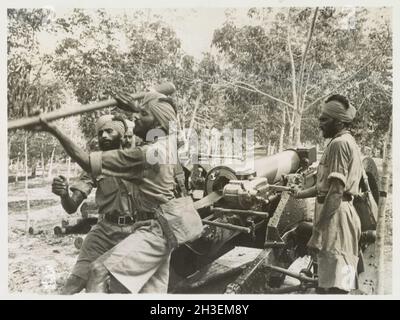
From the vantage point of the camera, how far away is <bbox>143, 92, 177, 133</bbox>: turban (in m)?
5.01

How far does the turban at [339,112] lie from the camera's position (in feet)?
16.6

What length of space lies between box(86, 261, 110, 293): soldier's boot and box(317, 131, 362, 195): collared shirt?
2022 mm

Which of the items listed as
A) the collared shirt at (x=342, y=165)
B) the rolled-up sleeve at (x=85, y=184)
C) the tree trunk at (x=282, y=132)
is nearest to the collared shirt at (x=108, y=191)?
the rolled-up sleeve at (x=85, y=184)

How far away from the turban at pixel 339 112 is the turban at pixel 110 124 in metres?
1.86

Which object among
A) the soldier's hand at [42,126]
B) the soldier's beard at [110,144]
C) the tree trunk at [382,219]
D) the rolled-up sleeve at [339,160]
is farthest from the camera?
the tree trunk at [382,219]

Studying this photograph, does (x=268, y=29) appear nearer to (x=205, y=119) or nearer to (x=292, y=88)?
(x=292, y=88)

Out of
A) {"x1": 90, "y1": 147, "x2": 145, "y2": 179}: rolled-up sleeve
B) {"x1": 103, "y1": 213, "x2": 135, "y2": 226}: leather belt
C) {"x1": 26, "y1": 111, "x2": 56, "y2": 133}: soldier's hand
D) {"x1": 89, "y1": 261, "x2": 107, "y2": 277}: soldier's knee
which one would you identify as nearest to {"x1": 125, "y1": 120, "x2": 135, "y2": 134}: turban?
{"x1": 90, "y1": 147, "x2": 145, "y2": 179}: rolled-up sleeve

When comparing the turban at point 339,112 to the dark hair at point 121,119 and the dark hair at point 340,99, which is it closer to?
the dark hair at point 340,99

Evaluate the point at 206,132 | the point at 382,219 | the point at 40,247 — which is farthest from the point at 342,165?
the point at 40,247

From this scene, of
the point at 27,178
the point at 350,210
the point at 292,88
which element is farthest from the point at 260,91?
the point at 27,178

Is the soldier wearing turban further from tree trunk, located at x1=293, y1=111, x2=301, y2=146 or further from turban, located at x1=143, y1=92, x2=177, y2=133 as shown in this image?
turban, located at x1=143, y1=92, x2=177, y2=133

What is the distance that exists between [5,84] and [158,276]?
2.32m

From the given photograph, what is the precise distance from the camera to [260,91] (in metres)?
5.38

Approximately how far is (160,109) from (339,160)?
5.36ft
